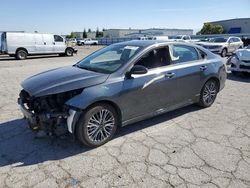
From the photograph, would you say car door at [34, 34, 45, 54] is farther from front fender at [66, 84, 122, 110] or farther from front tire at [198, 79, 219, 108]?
front fender at [66, 84, 122, 110]

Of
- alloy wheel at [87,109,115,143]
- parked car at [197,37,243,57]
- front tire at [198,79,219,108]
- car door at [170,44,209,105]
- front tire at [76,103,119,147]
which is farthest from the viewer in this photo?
parked car at [197,37,243,57]

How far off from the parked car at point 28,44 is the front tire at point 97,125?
16.0m

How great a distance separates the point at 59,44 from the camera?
20.0 m

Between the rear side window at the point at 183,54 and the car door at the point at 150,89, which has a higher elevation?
the rear side window at the point at 183,54

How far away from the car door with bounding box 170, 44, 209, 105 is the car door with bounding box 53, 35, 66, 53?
16.4 m

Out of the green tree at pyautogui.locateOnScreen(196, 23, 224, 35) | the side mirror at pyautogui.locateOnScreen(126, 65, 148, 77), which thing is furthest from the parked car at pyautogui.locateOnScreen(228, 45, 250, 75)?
the green tree at pyautogui.locateOnScreen(196, 23, 224, 35)

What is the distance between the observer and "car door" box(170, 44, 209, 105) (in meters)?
4.68

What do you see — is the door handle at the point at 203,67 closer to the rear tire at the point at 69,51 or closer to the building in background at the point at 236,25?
the rear tire at the point at 69,51

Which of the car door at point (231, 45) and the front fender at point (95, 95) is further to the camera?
the car door at point (231, 45)

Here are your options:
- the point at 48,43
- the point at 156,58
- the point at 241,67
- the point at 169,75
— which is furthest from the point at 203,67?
the point at 48,43

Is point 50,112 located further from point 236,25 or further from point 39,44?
point 236,25

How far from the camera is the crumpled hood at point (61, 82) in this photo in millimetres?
3488

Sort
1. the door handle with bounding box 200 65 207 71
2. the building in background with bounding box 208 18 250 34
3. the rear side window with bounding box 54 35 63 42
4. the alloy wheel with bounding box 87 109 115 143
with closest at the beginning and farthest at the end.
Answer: the alloy wheel with bounding box 87 109 115 143, the door handle with bounding box 200 65 207 71, the rear side window with bounding box 54 35 63 42, the building in background with bounding box 208 18 250 34

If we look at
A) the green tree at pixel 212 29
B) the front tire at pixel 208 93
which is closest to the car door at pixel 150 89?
the front tire at pixel 208 93
